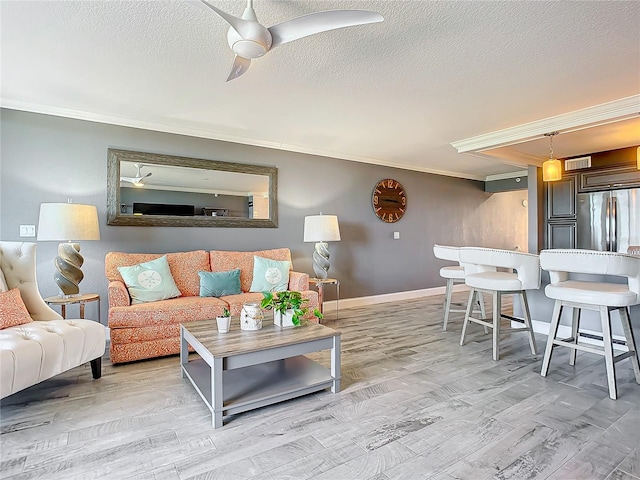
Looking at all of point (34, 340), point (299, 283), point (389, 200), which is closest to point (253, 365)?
point (34, 340)

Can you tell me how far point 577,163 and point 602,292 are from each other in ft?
10.7

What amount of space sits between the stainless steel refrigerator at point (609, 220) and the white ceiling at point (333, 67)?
865 millimetres

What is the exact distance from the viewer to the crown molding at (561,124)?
3.14m

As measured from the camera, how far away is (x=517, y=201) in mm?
7883

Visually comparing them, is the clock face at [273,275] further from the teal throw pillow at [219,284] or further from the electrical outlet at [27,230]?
the electrical outlet at [27,230]

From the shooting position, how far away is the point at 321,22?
168 centimetres

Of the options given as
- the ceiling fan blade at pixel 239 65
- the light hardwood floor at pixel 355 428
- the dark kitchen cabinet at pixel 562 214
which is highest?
the ceiling fan blade at pixel 239 65

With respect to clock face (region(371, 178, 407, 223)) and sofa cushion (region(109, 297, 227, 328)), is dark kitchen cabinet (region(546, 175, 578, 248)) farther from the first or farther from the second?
sofa cushion (region(109, 297, 227, 328))

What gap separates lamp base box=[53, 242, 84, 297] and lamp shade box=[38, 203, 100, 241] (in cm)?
21

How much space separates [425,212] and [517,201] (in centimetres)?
311

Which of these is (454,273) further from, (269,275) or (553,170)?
(269,275)

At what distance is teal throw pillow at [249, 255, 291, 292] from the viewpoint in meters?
3.88

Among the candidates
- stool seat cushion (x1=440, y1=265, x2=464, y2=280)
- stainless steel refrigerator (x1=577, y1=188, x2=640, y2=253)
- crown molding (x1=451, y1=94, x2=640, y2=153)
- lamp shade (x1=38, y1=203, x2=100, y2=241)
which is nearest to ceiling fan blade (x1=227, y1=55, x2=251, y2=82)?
lamp shade (x1=38, y1=203, x2=100, y2=241)

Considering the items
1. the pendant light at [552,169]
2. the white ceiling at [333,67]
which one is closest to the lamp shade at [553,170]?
the pendant light at [552,169]
